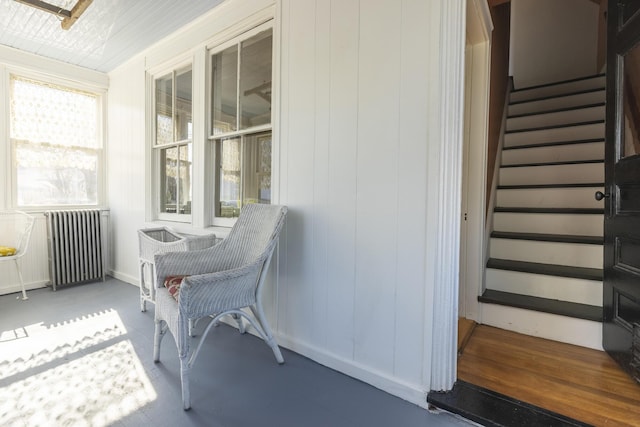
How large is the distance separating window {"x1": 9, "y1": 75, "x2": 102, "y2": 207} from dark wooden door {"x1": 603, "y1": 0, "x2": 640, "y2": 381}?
487cm

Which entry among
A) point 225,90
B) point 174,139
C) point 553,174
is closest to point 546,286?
point 553,174

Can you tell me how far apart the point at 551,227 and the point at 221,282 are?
105 inches

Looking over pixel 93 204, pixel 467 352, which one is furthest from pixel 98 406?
pixel 93 204

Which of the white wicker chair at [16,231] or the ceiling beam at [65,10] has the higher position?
the ceiling beam at [65,10]

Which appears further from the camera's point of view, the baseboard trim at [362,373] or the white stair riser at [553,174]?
the white stair riser at [553,174]

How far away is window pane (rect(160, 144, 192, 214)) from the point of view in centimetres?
303

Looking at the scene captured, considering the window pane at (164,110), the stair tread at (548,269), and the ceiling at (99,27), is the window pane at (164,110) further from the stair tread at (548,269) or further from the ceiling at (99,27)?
the stair tread at (548,269)

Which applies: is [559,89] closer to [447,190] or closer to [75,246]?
[447,190]

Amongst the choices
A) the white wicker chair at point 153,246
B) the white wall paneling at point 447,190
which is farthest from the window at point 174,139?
the white wall paneling at point 447,190

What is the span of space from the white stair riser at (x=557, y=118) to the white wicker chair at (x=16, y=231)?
209 inches

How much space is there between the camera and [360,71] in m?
1.71

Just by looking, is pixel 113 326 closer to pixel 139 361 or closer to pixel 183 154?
pixel 139 361

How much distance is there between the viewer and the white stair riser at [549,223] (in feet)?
8.11

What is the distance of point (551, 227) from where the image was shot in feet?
8.63
